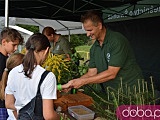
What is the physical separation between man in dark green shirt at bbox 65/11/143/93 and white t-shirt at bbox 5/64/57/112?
445 mm

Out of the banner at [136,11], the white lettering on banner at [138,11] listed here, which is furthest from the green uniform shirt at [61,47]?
the white lettering on banner at [138,11]

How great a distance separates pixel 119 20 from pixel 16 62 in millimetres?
4379

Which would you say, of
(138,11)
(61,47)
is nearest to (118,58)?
(61,47)

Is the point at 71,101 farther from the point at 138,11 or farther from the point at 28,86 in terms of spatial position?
the point at 138,11

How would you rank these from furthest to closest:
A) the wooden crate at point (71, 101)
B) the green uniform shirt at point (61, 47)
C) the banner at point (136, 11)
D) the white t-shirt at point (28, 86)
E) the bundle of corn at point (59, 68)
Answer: the banner at point (136, 11)
the green uniform shirt at point (61, 47)
the bundle of corn at point (59, 68)
the wooden crate at point (71, 101)
the white t-shirt at point (28, 86)

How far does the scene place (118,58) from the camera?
1.82 metres

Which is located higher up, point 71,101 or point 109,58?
point 109,58

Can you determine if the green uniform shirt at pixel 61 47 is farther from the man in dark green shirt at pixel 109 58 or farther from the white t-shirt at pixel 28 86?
the white t-shirt at pixel 28 86

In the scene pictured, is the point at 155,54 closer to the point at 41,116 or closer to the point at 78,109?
the point at 78,109

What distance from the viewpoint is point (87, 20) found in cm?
187

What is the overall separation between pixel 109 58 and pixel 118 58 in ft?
0.33

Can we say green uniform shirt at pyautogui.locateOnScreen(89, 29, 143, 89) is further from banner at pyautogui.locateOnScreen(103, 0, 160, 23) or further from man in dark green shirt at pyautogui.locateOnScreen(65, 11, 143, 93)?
banner at pyautogui.locateOnScreen(103, 0, 160, 23)

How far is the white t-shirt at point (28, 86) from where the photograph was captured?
4.28ft

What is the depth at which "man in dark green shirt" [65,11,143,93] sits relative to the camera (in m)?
1.82
